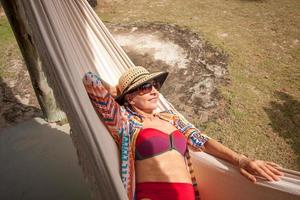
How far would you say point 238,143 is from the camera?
10.6ft

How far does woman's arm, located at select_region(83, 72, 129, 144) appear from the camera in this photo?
170 centimetres

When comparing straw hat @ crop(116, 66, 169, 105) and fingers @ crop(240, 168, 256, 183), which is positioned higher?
straw hat @ crop(116, 66, 169, 105)

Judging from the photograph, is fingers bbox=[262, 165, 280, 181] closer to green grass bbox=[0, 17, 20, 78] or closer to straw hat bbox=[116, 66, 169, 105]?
straw hat bbox=[116, 66, 169, 105]

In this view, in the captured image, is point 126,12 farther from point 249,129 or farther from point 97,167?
point 97,167

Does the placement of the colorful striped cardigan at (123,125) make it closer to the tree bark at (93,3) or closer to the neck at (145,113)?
the neck at (145,113)

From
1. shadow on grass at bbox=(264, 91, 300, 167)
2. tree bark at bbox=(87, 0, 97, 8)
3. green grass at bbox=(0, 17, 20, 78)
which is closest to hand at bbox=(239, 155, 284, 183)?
shadow on grass at bbox=(264, 91, 300, 167)

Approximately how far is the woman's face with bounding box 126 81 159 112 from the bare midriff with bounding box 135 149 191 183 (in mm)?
312

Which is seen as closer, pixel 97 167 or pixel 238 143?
pixel 97 167

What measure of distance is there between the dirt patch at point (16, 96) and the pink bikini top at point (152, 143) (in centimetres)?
229

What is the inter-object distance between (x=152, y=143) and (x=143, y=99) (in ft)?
0.92

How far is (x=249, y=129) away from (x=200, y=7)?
156 inches

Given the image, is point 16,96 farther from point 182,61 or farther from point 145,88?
point 145,88

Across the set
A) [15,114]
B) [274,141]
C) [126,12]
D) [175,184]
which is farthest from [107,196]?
[126,12]

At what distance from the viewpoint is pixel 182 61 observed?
4566 millimetres
